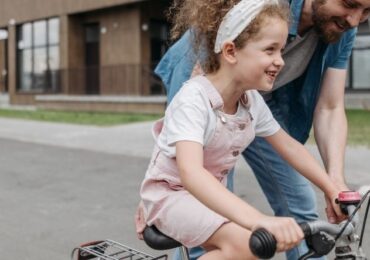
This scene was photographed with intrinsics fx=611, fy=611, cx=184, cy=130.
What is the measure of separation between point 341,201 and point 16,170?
7.05 meters

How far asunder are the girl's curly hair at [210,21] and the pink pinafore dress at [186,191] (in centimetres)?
10

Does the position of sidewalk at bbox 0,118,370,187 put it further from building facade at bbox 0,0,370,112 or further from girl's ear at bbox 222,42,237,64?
girl's ear at bbox 222,42,237,64

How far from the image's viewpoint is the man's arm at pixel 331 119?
2447 millimetres

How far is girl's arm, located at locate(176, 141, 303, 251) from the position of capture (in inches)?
56.7

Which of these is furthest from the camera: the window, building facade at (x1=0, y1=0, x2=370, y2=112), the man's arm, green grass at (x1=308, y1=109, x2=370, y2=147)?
the window

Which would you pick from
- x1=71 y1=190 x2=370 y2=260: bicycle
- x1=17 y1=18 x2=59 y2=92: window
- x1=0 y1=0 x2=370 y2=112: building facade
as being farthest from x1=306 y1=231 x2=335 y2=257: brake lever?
x1=17 y1=18 x2=59 y2=92: window

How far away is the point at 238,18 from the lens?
1.82 meters

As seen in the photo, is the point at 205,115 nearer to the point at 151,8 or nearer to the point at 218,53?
the point at 218,53

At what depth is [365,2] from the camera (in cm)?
209

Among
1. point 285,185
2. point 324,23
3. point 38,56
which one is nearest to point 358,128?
point 285,185

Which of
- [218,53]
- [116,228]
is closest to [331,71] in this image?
[218,53]

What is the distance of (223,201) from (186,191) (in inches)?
12.3

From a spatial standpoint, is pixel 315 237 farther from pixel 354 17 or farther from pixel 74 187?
pixel 74 187

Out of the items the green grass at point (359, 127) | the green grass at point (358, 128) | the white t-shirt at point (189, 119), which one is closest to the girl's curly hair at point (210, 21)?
the white t-shirt at point (189, 119)
